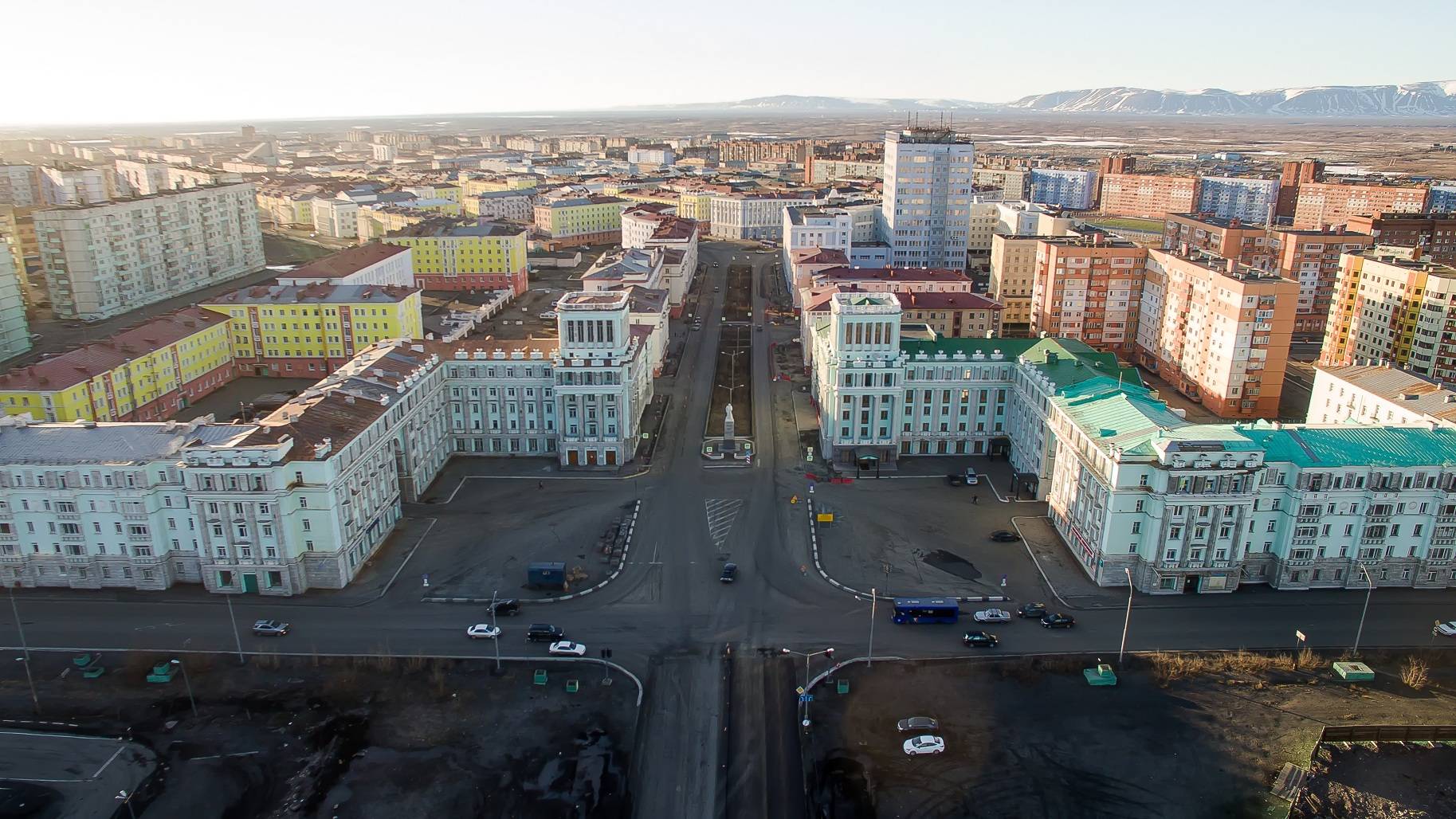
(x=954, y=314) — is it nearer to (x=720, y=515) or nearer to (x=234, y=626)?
(x=720, y=515)

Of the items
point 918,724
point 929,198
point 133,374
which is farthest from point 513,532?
point 929,198

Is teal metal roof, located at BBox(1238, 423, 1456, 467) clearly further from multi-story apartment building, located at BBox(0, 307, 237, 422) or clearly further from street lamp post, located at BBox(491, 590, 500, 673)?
multi-story apartment building, located at BBox(0, 307, 237, 422)

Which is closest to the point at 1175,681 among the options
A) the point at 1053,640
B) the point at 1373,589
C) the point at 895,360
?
the point at 1053,640

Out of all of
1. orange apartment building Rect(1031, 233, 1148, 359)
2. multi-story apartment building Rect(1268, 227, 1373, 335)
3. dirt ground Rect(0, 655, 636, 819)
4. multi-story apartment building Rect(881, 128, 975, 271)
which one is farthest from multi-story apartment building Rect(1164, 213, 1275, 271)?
dirt ground Rect(0, 655, 636, 819)

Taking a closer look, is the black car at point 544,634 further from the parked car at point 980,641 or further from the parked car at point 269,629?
the parked car at point 980,641

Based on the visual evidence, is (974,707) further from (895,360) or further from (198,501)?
(198,501)

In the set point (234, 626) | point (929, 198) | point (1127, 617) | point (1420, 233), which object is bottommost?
point (234, 626)
